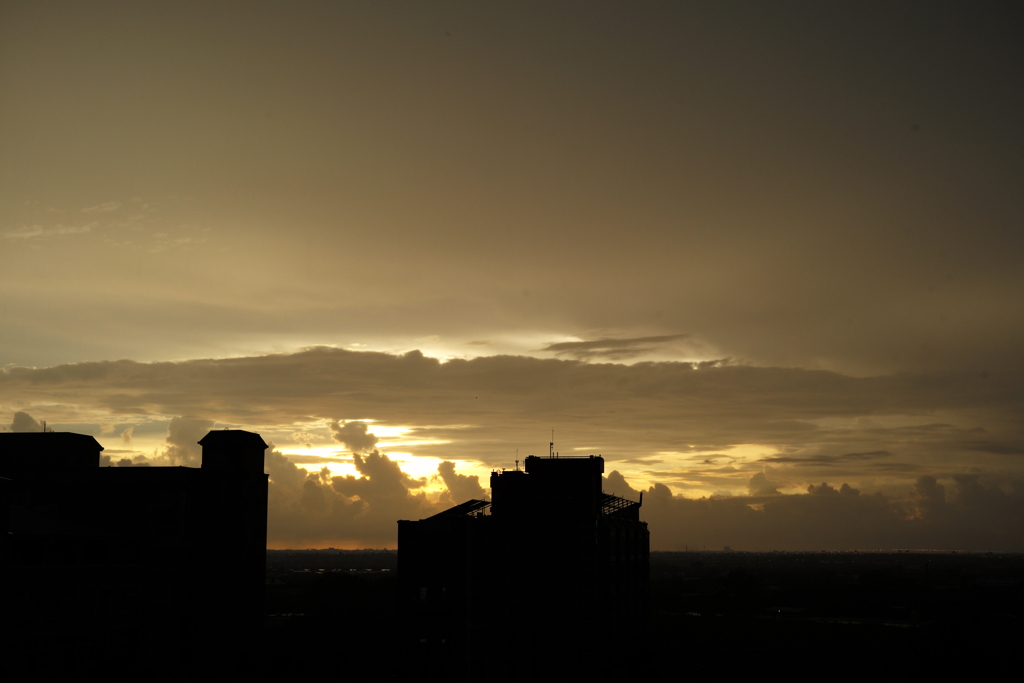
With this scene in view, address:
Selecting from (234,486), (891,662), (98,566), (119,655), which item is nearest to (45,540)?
(98,566)

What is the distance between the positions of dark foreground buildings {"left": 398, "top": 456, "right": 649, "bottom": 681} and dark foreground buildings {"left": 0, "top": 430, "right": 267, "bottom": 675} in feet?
71.4

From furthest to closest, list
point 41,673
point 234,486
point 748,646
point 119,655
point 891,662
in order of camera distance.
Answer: point 748,646, point 891,662, point 234,486, point 119,655, point 41,673

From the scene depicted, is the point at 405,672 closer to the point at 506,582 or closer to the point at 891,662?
the point at 506,582

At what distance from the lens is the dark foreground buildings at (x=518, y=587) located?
95.9 metres

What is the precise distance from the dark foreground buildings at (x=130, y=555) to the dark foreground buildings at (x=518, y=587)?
71.4 ft

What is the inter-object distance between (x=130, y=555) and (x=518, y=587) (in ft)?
147

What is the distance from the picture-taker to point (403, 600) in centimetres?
9819

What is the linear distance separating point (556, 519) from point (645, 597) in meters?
27.6

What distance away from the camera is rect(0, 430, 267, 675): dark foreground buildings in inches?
→ 3391

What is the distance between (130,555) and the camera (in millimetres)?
99875

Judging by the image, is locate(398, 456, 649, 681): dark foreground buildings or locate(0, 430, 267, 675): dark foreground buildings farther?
locate(398, 456, 649, 681): dark foreground buildings

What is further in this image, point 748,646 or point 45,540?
point 748,646

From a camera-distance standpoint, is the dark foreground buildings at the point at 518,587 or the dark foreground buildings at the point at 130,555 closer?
the dark foreground buildings at the point at 130,555

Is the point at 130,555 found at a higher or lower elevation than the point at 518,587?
higher
